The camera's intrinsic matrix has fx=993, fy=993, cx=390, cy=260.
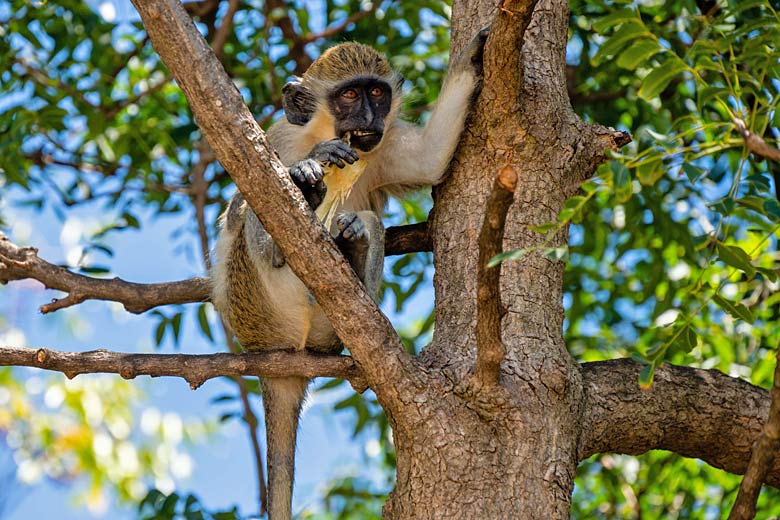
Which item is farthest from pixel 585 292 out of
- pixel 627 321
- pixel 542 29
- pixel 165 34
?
pixel 165 34

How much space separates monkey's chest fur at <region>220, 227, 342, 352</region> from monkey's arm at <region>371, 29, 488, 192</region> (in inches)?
26.4

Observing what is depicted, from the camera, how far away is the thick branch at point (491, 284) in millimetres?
2283

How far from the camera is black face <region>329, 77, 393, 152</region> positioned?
4.18m

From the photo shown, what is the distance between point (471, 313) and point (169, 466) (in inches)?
290

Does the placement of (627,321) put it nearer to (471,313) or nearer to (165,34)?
(471,313)

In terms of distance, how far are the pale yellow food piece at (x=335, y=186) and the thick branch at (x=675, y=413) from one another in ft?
3.65

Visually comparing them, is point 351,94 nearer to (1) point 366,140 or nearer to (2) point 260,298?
(1) point 366,140

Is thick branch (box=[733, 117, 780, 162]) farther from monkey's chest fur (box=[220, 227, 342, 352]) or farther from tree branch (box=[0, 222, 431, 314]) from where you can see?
monkey's chest fur (box=[220, 227, 342, 352])

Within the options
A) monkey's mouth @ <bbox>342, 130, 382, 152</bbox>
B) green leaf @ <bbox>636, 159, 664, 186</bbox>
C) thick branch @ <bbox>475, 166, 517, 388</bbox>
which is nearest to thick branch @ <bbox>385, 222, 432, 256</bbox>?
monkey's mouth @ <bbox>342, 130, 382, 152</bbox>

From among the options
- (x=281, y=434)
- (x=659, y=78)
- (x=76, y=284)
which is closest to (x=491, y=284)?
(x=659, y=78)

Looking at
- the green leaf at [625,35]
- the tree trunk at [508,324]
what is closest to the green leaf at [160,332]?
the tree trunk at [508,324]

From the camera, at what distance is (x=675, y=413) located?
3570mm

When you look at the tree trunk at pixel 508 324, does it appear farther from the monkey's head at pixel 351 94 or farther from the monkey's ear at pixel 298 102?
the monkey's ear at pixel 298 102

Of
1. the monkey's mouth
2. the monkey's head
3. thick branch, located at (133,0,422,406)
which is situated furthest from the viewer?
the monkey's head
